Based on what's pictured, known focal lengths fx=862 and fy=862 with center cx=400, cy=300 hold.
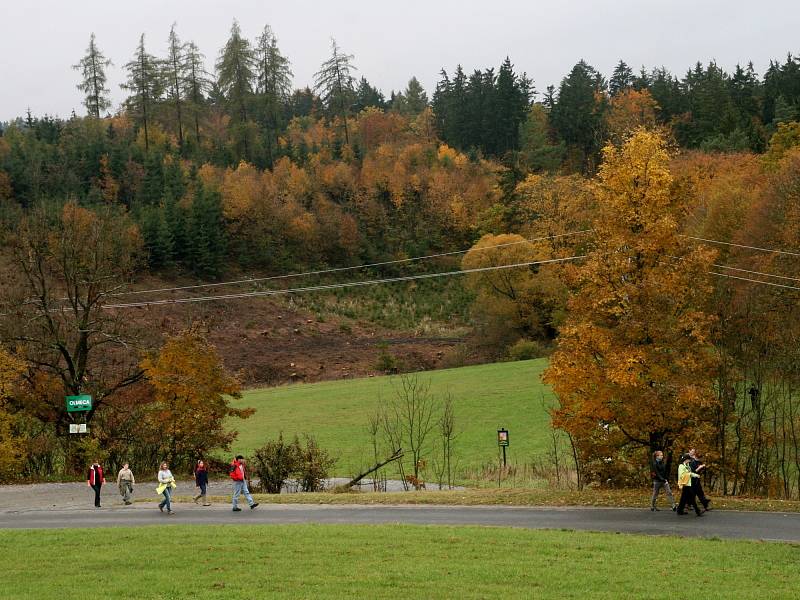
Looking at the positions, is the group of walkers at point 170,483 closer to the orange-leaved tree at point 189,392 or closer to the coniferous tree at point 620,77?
the orange-leaved tree at point 189,392

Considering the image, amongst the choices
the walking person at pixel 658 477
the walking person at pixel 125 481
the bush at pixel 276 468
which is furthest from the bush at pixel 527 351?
the walking person at pixel 658 477

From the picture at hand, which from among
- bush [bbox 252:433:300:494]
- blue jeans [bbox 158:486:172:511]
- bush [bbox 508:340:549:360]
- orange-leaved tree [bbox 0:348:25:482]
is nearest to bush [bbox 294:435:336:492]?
bush [bbox 252:433:300:494]

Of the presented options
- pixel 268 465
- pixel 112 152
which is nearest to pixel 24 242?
pixel 268 465

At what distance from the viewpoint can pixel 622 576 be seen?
1620cm

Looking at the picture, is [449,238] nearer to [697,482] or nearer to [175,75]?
[175,75]

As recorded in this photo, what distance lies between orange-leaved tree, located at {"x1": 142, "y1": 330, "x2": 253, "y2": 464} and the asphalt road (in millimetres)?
7977

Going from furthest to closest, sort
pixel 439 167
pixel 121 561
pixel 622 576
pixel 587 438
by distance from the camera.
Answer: pixel 439 167 < pixel 587 438 < pixel 121 561 < pixel 622 576

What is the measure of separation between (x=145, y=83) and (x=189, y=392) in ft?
296

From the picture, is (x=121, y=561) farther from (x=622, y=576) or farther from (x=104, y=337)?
(x=104, y=337)

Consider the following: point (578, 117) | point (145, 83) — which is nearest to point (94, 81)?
point (145, 83)

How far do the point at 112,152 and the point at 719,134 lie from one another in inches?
3029

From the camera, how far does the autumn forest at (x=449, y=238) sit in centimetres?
2844

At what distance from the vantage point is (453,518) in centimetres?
2455

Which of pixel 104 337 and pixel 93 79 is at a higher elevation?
pixel 93 79
